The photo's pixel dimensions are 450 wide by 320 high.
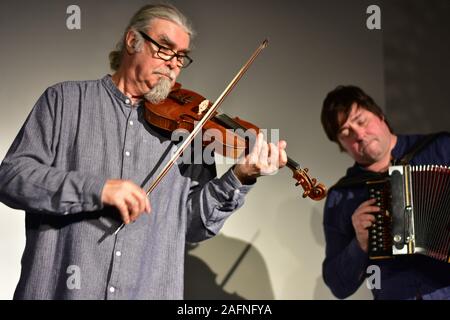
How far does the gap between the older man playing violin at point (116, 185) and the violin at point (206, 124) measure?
4cm

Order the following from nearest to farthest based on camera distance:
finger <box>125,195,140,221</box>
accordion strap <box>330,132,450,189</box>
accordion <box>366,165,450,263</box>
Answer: finger <box>125,195,140,221</box> < accordion <box>366,165,450,263</box> < accordion strap <box>330,132,450,189</box>

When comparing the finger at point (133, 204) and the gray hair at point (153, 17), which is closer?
the finger at point (133, 204)

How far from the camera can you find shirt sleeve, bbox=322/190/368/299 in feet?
6.88

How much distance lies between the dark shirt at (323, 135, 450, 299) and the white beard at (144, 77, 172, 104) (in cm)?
84

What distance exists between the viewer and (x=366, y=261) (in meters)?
2.09

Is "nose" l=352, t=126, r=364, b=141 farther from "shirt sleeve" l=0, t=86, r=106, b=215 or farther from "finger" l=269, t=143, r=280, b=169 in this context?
"shirt sleeve" l=0, t=86, r=106, b=215

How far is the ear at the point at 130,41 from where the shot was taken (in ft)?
5.73

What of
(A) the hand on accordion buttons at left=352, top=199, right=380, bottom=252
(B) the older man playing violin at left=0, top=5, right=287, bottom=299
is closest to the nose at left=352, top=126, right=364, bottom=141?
(A) the hand on accordion buttons at left=352, top=199, right=380, bottom=252

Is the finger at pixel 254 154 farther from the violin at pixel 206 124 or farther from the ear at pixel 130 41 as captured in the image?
the ear at pixel 130 41

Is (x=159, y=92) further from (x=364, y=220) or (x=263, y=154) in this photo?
(x=364, y=220)

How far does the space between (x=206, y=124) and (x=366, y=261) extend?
82 cm

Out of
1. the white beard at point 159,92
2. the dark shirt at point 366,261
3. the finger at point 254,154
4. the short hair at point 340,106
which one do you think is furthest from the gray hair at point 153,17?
the dark shirt at point 366,261

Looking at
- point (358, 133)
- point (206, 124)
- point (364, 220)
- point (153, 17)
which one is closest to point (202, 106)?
point (206, 124)
